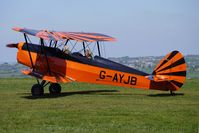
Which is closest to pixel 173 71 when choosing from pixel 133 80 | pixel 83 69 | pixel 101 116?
pixel 133 80

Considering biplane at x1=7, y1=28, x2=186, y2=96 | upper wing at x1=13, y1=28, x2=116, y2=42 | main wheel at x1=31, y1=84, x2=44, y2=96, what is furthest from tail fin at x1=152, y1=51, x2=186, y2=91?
A: main wheel at x1=31, y1=84, x2=44, y2=96

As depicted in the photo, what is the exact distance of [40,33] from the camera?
55.2ft

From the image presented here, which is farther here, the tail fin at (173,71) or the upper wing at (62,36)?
the upper wing at (62,36)

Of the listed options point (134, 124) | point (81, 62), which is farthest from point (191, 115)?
point (81, 62)

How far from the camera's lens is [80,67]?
1750 cm

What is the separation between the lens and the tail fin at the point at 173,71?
15.6 m

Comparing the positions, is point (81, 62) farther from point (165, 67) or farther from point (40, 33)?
point (165, 67)

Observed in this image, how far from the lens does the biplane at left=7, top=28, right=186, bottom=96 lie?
1580 centimetres

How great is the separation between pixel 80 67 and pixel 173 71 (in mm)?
4013

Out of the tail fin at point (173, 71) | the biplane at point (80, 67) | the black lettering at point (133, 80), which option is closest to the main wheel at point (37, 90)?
the biplane at point (80, 67)

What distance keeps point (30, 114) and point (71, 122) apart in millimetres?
1714

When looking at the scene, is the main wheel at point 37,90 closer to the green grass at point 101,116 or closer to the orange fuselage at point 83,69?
the orange fuselage at point 83,69

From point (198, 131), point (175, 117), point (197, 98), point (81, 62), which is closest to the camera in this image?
point (198, 131)

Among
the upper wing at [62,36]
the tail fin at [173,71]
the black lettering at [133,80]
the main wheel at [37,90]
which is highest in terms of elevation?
the upper wing at [62,36]
